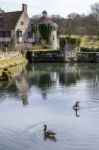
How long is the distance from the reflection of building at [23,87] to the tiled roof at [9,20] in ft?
110

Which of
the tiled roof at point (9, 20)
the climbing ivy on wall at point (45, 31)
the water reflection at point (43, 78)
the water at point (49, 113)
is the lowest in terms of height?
the water reflection at point (43, 78)

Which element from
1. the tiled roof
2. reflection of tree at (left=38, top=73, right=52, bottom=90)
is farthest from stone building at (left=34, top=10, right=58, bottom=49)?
reflection of tree at (left=38, top=73, right=52, bottom=90)

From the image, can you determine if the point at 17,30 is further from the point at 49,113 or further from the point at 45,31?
the point at 49,113

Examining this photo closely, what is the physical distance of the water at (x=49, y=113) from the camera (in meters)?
27.8

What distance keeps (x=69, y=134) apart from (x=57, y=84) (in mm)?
25227

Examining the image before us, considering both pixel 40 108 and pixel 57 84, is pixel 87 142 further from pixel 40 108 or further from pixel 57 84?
pixel 57 84

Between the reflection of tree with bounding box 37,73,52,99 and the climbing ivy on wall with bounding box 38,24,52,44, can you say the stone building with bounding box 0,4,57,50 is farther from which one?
the reflection of tree with bounding box 37,73,52,99

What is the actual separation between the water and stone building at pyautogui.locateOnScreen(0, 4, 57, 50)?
30370mm

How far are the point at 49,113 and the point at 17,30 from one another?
5675cm

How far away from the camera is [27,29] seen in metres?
93.3

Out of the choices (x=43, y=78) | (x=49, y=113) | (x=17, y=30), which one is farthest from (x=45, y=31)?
(x=49, y=113)

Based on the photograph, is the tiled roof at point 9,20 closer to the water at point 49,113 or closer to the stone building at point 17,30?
the stone building at point 17,30

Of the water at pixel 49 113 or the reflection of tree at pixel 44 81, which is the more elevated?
the water at pixel 49 113

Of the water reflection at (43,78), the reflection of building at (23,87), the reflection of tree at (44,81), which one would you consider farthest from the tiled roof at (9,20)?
the reflection of building at (23,87)
